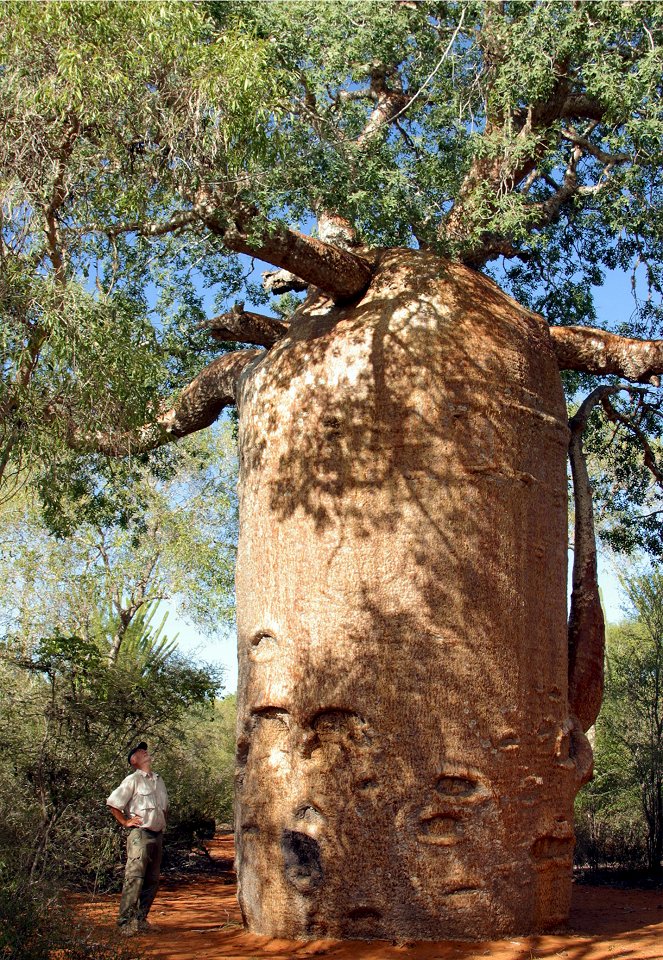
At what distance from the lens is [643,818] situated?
1165 centimetres

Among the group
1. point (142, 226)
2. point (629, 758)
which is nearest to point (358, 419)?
point (142, 226)

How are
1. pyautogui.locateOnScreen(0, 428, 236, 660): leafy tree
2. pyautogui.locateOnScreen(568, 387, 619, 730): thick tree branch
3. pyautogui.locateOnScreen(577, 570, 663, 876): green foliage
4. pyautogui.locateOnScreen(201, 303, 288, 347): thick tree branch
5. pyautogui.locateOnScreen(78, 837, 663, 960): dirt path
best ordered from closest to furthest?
pyautogui.locateOnScreen(78, 837, 663, 960): dirt path
pyautogui.locateOnScreen(568, 387, 619, 730): thick tree branch
pyautogui.locateOnScreen(201, 303, 288, 347): thick tree branch
pyautogui.locateOnScreen(577, 570, 663, 876): green foliage
pyautogui.locateOnScreen(0, 428, 236, 660): leafy tree

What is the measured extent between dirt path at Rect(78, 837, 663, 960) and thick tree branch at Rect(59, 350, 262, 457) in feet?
9.76

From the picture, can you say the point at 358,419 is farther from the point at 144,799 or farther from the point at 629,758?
the point at 629,758

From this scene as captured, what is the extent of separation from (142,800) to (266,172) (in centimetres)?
375

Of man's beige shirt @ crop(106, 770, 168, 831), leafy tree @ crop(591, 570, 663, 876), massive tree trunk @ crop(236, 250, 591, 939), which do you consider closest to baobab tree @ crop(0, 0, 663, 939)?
massive tree trunk @ crop(236, 250, 591, 939)

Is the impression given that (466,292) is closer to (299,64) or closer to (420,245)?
(420,245)

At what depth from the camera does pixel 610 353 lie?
276 inches

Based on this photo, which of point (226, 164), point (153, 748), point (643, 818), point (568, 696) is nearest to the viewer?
point (226, 164)

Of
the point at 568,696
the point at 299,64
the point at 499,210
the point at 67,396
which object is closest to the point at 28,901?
the point at 67,396

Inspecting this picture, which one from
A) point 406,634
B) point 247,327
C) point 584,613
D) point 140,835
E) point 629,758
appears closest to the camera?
point 406,634

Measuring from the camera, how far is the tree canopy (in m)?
5.24

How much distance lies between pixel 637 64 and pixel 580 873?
747cm

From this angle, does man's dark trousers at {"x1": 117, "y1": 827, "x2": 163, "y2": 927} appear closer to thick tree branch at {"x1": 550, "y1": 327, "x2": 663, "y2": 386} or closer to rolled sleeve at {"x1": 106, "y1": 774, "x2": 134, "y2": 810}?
rolled sleeve at {"x1": 106, "y1": 774, "x2": 134, "y2": 810}
